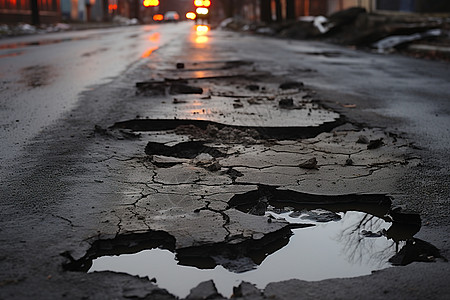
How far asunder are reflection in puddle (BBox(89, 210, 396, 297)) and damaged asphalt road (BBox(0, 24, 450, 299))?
0.17 ft

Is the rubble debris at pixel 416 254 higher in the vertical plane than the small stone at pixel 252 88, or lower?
lower

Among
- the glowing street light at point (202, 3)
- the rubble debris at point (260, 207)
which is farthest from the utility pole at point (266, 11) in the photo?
the rubble debris at point (260, 207)

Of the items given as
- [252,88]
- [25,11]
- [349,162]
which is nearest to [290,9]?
[25,11]

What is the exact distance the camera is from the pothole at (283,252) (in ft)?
8.86

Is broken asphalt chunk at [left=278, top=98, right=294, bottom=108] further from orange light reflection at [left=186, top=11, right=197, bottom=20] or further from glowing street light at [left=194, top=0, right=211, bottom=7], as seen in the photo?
orange light reflection at [left=186, top=11, right=197, bottom=20]

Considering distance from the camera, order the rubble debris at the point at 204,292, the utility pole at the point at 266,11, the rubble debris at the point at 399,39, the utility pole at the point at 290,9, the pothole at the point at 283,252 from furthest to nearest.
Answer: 1. the utility pole at the point at 266,11
2. the utility pole at the point at 290,9
3. the rubble debris at the point at 399,39
4. the pothole at the point at 283,252
5. the rubble debris at the point at 204,292

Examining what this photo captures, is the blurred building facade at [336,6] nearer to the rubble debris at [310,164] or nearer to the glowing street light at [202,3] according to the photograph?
the glowing street light at [202,3]

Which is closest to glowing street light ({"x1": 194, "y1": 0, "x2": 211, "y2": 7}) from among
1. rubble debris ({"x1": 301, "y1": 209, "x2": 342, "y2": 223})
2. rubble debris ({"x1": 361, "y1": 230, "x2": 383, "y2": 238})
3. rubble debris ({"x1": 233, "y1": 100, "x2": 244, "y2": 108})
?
rubble debris ({"x1": 233, "y1": 100, "x2": 244, "y2": 108})

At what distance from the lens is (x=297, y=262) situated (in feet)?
9.45

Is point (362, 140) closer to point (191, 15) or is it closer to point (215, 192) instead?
point (215, 192)

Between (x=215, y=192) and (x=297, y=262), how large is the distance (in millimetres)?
1025

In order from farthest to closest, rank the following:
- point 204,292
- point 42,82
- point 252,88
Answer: point 42,82
point 252,88
point 204,292

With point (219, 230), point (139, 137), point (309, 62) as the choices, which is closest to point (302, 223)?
point (219, 230)

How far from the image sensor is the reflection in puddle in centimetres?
265
